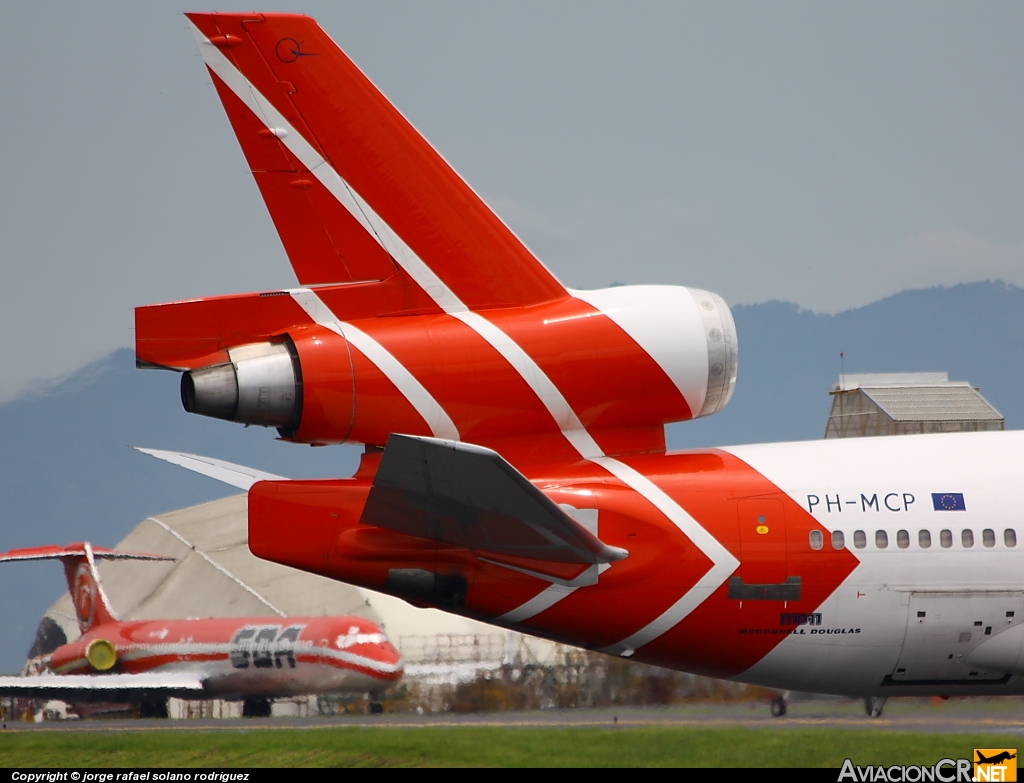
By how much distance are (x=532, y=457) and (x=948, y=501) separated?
4.46 meters

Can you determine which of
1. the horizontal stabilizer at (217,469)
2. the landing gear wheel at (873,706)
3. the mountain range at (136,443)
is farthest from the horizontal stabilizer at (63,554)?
the mountain range at (136,443)

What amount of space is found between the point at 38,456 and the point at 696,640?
141889 millimetres

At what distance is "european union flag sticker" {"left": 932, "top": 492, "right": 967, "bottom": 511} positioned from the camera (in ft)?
36.8

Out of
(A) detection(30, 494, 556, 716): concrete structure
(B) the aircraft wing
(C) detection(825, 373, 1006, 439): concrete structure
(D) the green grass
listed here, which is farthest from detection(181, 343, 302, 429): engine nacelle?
(C) detection(825, 373, 1006, 439): concrete structure

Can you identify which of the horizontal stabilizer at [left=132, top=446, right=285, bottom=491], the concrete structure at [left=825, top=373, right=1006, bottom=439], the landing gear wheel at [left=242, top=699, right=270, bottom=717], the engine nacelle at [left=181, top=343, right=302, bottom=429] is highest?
the concrete structure at [left=825, top=373, right=1006, bottom=439]

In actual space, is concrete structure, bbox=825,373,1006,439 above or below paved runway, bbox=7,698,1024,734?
above

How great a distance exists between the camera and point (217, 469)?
452 inches

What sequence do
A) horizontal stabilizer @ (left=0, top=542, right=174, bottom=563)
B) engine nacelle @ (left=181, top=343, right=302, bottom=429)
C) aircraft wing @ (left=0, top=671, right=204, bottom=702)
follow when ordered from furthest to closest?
aircraft wing @ (left=0, top=671, right=204, bottom=702) < horizontal stabilizer @ (left=0, top=542, right=174, bottom=563) < engine nacelle @ (left=181, top=343, right=302, bottom=429)

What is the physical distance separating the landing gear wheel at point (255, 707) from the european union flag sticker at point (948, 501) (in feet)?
99.9

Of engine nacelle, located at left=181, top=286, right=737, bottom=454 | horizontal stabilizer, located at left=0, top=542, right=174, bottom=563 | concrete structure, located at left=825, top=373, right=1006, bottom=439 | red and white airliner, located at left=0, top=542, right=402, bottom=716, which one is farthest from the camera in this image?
concrete structure, located at left=825, top=373, right=1006, bottom=439

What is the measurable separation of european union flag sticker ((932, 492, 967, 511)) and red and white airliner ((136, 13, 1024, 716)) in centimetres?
5

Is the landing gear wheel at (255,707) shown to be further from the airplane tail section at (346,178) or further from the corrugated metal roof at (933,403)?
the airplane tail section at (346,178)

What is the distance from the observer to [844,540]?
11.0 m

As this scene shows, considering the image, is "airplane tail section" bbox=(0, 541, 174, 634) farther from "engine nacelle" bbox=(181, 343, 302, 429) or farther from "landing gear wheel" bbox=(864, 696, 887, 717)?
"engine nacelle" bbox=(181, 343, 302, 429)
